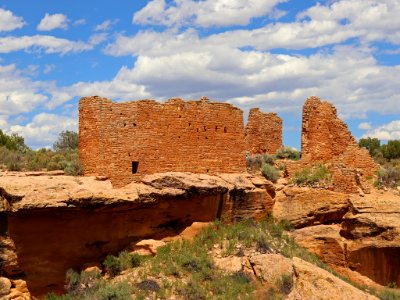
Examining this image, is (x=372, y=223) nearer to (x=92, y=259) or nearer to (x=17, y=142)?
(x=92, y=259)

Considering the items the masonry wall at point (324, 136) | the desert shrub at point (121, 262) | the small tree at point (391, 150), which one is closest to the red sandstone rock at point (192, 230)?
the desert shrub at point (121, 262)

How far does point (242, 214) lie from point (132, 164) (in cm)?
441

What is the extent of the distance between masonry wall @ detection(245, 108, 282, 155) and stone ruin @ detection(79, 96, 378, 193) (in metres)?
3.29

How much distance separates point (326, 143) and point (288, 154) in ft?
9.47

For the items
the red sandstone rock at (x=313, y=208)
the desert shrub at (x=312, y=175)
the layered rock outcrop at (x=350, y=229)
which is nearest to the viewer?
the layered rock outcrop at (x=350, y=229)

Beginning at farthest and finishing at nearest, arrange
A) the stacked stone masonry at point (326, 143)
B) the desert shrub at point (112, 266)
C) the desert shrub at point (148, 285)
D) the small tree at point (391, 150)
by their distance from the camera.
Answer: the small tree at point (391, 150)
the stacked stone masonry at point (326, 143)
the desert shrub at point (112, 266)
the desert shrub at point (148, 285)

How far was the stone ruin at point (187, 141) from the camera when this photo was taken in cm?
1716

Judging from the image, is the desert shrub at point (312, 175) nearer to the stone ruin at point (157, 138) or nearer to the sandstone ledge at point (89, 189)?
the stone ruin at point (157, 138)

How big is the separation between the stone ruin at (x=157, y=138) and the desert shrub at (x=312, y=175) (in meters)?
2.30

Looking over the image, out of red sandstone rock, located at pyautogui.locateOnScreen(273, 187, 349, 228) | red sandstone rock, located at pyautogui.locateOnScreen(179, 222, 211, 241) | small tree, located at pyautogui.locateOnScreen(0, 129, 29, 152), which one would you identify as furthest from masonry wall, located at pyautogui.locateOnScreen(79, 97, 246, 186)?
small tree, located at pyautogui.locateOnScreen(0, 129, 29, 152)

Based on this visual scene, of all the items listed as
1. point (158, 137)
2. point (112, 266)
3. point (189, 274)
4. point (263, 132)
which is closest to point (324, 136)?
point (263, 132)

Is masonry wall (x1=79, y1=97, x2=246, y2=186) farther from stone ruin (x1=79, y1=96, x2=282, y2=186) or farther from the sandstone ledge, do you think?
the sandstone ledge

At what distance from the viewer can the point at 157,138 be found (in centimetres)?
1806

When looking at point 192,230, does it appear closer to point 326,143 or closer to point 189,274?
point 189,274
